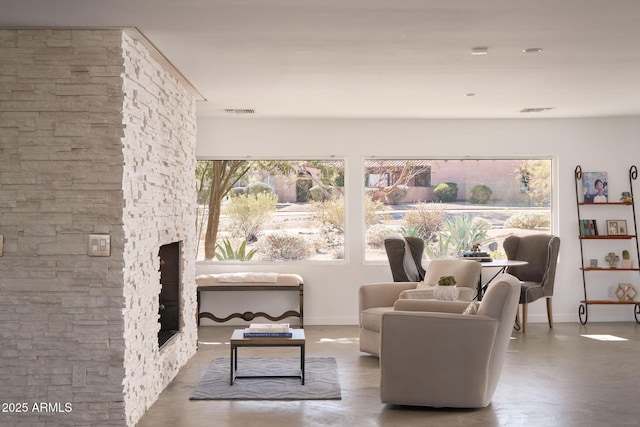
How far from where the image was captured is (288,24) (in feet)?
14.9

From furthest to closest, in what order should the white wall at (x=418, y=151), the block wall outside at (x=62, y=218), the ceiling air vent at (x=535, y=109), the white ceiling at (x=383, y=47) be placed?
the white wall at (x=418, y=151) → the ceiling air vent at (x=535, y=109) → the block wall outside at (x=62, y=218) → the white ceiling at (x=383, y=47)

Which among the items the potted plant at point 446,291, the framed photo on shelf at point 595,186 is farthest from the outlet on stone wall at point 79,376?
the framed photo on shelf at point 595,186

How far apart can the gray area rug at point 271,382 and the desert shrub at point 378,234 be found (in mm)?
2730

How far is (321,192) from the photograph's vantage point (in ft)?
31.1

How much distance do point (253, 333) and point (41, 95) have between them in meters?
2.34

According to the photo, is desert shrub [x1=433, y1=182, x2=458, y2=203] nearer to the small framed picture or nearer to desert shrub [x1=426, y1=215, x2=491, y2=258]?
desert shrub [x1=426, y1=215, x2=491, y2=258]

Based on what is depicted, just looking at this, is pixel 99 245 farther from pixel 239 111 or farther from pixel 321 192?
pixel 321 192

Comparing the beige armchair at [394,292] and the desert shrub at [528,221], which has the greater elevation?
the desert shrub at [528,221]

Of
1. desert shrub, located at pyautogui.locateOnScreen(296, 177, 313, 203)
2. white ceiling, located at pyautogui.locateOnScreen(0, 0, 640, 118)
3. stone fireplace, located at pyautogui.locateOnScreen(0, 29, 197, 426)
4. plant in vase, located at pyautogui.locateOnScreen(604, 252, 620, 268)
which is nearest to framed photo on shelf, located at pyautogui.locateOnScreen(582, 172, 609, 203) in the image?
plant in vase, located at pyautogui.locateOnScreen(604, 252, 620, 268)

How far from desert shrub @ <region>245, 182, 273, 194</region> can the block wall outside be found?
15.8 feet

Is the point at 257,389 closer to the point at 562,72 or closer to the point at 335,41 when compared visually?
the point at 335,41

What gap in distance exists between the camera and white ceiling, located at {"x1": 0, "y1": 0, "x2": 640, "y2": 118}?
416 cm

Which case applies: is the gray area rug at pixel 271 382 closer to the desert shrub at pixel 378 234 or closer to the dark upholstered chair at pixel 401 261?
the dark upholstered chair at pixel 401 261

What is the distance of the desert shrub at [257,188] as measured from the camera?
946 centimetres
